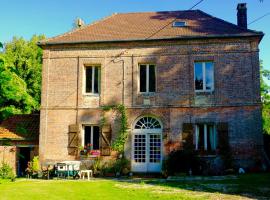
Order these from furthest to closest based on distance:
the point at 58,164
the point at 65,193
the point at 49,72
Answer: the point at 49,72
the point at 58,164
the point at 65,193

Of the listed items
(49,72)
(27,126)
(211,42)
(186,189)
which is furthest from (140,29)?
(186,189)

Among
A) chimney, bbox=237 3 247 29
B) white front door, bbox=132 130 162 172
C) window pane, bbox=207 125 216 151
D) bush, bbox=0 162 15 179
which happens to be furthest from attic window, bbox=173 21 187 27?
bush, bbox=0 162 15 179

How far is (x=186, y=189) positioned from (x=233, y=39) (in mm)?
9200

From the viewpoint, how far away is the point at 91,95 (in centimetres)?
1858

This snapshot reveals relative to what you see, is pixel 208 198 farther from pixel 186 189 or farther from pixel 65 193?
pixel 65 193

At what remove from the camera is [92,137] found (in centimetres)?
1847

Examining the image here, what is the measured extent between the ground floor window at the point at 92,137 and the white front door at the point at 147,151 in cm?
200

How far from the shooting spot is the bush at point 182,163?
16719 mm

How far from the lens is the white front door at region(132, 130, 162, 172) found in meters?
17.8

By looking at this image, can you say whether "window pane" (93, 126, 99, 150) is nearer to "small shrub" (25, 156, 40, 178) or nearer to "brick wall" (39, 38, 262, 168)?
"brick wall" (39, 38, 262, 168)

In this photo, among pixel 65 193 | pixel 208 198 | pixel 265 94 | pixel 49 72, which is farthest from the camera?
pixel 265 94

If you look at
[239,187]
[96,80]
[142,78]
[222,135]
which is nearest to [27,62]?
[96,80]

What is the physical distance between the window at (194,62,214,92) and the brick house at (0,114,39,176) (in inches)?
355

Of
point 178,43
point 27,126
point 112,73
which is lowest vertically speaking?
point 27,126
